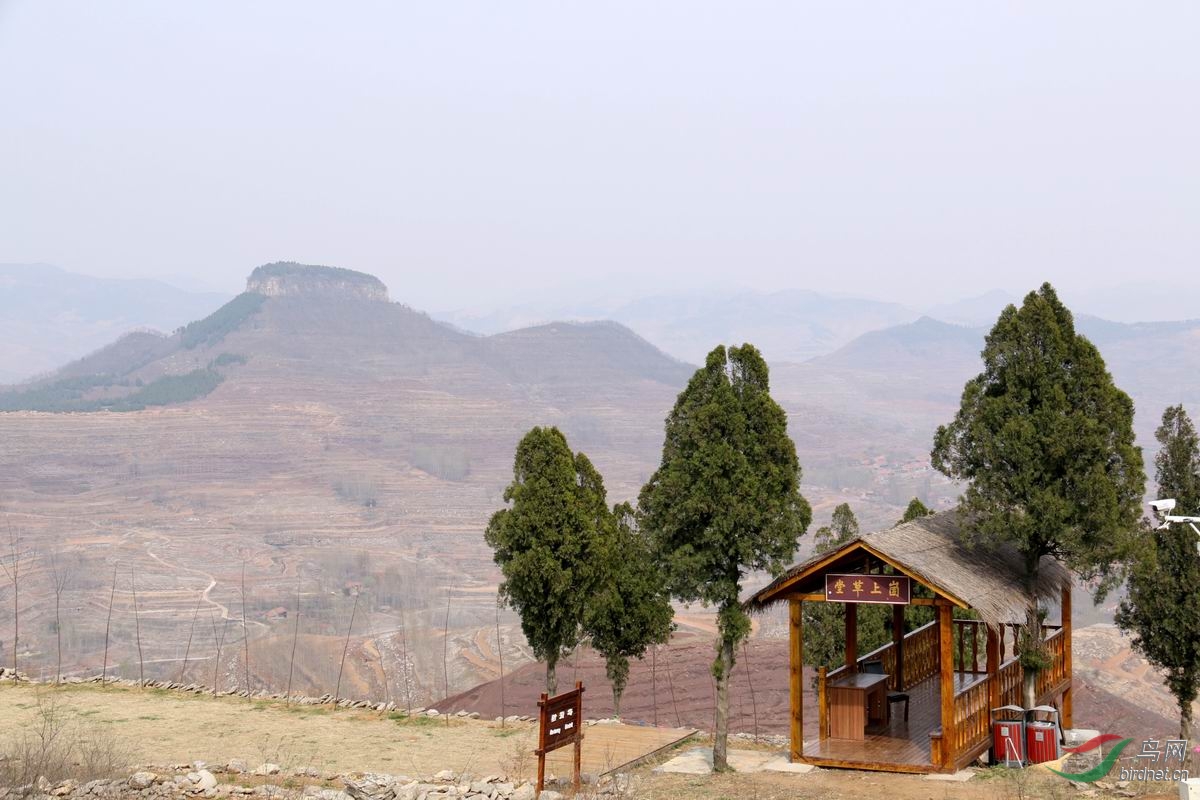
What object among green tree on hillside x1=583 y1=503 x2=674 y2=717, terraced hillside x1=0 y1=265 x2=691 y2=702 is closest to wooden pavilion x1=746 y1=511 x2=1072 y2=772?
Answer: green tree on hillside x1=583 y1=503 x2=674 y2=717

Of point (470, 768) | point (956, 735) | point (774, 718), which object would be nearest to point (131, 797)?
point (470, 768)

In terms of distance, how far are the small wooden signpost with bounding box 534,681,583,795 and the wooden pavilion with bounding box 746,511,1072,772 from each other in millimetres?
2854

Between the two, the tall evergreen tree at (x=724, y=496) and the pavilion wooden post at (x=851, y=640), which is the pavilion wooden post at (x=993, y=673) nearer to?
the pavilion wooden post at (x=851, y=640)

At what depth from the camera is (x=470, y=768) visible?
1539cm

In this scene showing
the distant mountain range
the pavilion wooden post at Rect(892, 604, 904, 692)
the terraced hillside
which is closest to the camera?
the pavilion wooden post at Rect(892, 604, 904, 692)

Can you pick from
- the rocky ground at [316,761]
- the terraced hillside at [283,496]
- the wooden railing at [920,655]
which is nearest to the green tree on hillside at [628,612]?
the rocky ground at [316,761]

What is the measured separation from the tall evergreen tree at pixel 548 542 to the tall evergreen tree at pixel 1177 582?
866 cm

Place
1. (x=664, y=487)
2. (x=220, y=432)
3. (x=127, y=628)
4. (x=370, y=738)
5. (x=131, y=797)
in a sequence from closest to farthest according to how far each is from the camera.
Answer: (x=131, y=797), (x=664, y=487), (x=370, y=738), (x=127, y=628), (x=220, y=432)

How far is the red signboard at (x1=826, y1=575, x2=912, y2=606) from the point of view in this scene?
14203 millimetres

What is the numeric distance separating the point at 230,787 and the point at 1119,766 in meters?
10.8

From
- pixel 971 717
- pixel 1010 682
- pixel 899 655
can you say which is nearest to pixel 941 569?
pixel 971 717

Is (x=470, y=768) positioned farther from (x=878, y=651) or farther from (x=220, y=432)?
(x=220, y=432)

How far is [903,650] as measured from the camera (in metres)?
18.0

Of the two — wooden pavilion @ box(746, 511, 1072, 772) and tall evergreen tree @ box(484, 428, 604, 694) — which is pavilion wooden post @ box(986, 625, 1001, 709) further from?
tall evergreen tree @ box(484, 428, 604, 694)
